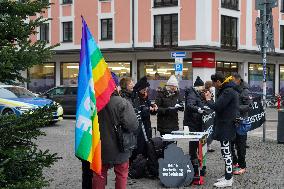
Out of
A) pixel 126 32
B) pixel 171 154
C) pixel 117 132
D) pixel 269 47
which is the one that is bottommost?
pixel 171 154

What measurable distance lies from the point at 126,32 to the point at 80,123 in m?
31.1

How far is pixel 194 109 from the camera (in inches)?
376

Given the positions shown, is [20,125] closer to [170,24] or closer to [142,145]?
[142,145]

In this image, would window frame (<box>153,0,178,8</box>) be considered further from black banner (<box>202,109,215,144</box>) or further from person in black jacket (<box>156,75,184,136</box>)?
person in black jacket (<box>156,75,184,136</box>)

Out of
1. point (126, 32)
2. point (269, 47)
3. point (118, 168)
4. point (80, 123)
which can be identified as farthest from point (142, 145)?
point (126, 32)

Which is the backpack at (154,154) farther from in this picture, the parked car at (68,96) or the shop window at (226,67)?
the shop window at (226,67)

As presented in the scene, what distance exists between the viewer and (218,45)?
34.4 metres

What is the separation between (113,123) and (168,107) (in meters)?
3.84

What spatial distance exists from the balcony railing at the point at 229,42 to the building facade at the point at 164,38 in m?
0.07

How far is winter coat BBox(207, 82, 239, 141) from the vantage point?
8117mm

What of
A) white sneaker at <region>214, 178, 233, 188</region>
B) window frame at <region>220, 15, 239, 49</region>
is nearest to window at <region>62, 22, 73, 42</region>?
window frame at <region>220, 15, 239, 49</region>

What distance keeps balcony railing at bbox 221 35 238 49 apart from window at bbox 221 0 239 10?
2193 mm

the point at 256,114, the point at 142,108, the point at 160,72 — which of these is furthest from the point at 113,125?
the point at 160,72

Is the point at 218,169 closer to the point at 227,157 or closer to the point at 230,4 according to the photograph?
the point at 227,157
